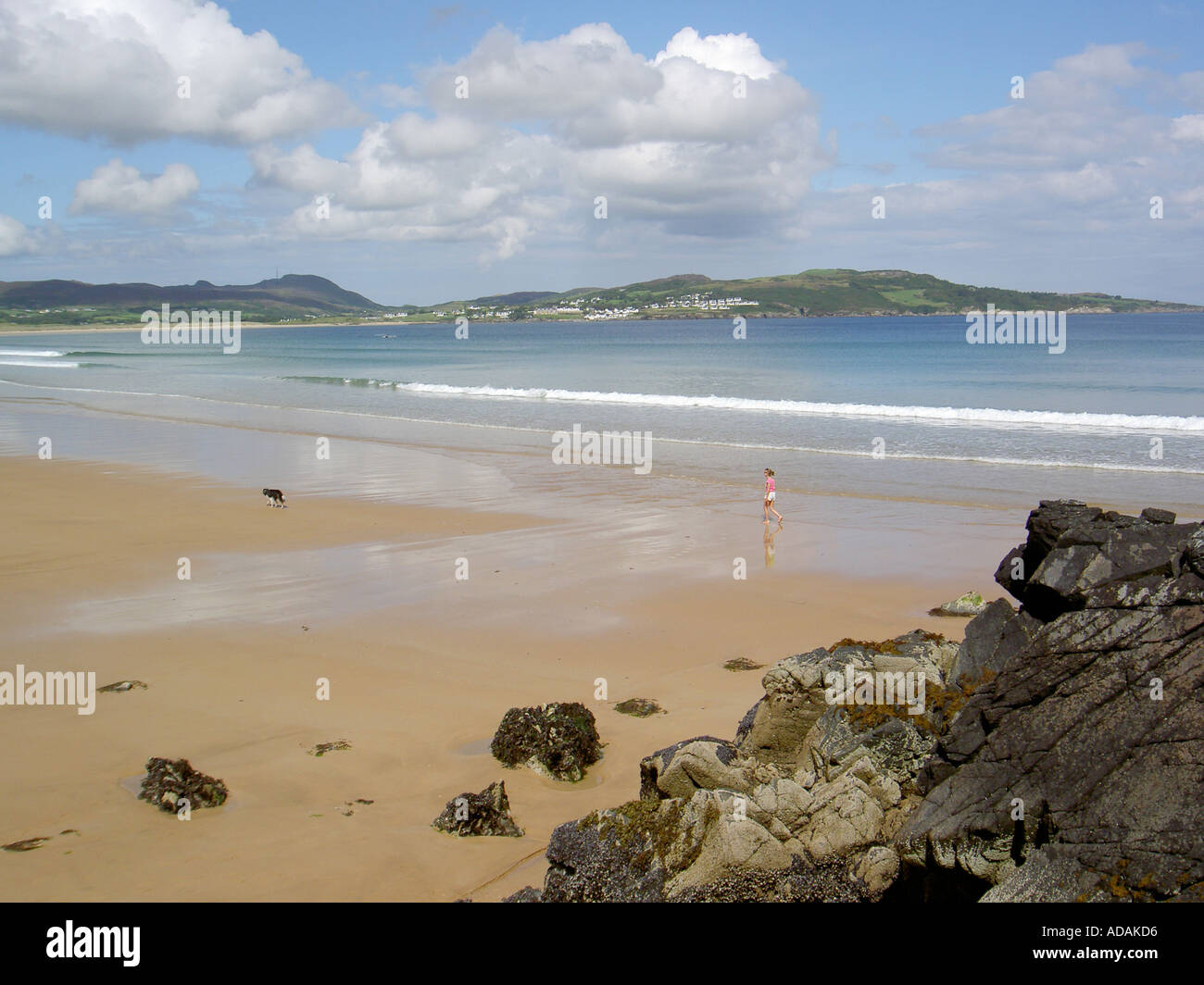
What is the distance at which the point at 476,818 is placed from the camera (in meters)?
7.48

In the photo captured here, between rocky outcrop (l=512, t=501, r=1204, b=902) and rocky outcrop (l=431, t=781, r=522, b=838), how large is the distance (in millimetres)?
1258

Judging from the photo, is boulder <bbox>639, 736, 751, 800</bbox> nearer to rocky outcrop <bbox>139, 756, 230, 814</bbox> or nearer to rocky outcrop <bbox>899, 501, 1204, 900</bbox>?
rocky outcrop <bbox>899, 501, 1204, 900</bbox>

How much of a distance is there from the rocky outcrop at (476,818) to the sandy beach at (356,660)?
0.11 m

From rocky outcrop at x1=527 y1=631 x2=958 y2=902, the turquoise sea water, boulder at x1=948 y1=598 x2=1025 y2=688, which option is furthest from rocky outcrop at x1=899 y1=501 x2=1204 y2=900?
the turquoise sea water

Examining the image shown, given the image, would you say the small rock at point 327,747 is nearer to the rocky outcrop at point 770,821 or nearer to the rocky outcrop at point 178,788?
the rocky outcrop at point 178,788

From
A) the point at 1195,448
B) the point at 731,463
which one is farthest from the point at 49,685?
the point at 1195,448

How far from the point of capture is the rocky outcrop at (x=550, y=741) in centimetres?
861

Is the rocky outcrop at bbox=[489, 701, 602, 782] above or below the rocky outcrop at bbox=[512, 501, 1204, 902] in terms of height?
below

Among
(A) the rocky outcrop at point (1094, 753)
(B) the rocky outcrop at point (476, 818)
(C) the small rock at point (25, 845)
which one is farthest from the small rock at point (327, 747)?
(A) the rocky outcrop at point (1094, 753)

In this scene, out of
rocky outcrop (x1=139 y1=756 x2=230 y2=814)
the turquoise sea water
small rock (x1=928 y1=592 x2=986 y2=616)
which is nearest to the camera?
rocky outcrop (x1=139 y1=756 x2=230 y2=814)

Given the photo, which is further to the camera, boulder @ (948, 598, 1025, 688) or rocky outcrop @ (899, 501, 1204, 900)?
boulder @ (948, 598, 1025, 688)

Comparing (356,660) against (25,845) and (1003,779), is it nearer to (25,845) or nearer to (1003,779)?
(25,845)

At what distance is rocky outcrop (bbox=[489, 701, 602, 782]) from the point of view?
8.61m
